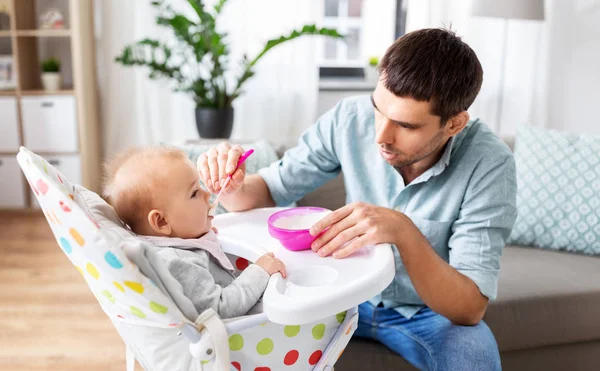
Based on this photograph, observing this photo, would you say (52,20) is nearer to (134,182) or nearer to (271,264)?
(134,182)

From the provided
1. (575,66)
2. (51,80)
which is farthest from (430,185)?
(51,80)

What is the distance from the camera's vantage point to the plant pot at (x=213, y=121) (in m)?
3.25

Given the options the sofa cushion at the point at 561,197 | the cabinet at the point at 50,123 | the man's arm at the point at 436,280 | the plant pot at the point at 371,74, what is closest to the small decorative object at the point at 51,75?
the cabinet at the point at 50,123

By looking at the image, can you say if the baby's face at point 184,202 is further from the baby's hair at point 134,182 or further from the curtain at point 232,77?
the curtain at point 232,77

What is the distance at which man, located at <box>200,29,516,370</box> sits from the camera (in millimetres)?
1244

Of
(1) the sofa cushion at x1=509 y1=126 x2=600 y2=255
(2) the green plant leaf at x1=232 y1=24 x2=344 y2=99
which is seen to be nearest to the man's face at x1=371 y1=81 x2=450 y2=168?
(1) the sofa cushion at x1=509 y1=126 x2=600 y2=255

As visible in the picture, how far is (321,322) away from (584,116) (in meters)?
3.09

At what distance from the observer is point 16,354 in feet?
6.95

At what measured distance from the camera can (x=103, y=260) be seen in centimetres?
84

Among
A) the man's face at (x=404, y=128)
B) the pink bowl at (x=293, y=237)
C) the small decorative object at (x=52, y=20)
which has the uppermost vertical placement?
the small decorative object at (x=52, y=20)

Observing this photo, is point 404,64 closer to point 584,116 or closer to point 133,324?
point 133,324

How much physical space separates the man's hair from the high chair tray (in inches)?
14.4

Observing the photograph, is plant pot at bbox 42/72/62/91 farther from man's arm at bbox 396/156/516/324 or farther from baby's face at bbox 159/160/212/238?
man's arm at bbox 396/156/516/324

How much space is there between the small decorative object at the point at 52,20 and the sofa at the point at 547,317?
9.47 feet
